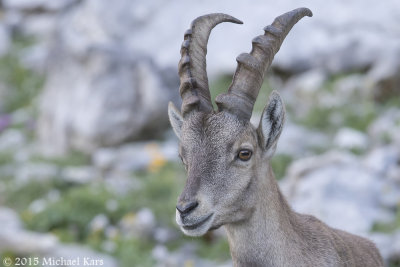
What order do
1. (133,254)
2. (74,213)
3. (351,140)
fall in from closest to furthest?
(133,254) < (74,213) < (351,140)

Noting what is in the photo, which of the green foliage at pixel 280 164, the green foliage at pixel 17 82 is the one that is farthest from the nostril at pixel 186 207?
the green foliage at pixel 17 82

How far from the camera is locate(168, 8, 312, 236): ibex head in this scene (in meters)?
5.32

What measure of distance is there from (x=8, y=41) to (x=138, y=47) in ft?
26.1

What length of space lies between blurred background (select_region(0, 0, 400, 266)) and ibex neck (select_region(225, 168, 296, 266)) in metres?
3.84

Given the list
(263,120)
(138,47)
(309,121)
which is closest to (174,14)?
(138,47)

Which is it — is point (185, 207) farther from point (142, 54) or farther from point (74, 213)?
point (142, 54)

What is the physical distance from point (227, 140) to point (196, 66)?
916 millimetres

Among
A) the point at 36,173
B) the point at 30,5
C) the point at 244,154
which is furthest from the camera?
the point at 30,5

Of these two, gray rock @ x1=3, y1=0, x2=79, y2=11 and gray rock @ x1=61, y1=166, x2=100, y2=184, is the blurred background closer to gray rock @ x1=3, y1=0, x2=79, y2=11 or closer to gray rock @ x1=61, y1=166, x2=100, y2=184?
gray rock @ x1=61, y1=166, x2=100, y2=184

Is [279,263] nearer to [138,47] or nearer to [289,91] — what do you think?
[289,91]

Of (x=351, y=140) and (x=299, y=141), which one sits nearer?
(x=351, y=140)

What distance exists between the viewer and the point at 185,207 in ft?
17.0

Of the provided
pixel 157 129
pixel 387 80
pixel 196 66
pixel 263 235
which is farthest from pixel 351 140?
pixel 263 235

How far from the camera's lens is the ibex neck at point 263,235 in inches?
217
